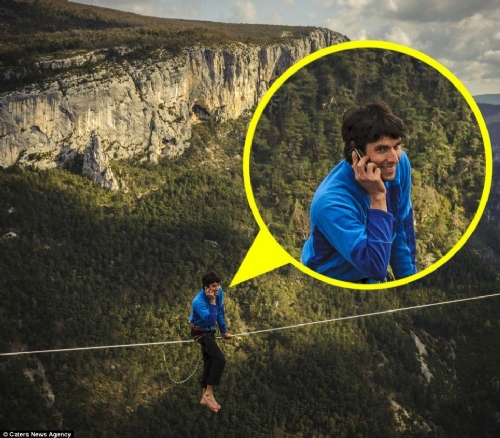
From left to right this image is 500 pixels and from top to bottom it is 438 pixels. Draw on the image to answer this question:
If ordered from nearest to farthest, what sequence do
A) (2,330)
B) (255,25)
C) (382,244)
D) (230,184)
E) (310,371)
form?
(382,244) < (2,330) < (310,371) < (230,184) < (255,25)

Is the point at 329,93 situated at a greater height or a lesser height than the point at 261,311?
greater

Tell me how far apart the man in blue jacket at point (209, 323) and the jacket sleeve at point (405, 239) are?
2.13 metres

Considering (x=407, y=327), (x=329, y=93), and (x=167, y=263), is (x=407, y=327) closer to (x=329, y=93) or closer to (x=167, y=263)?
(x=167, y=263)

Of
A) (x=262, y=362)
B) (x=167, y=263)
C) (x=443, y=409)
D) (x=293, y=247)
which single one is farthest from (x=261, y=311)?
(x=293, y=247)

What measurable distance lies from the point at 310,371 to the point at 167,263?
13.1m

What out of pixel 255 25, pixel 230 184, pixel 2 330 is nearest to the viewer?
pixel 2 330

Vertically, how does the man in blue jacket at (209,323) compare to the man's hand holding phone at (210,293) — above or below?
below

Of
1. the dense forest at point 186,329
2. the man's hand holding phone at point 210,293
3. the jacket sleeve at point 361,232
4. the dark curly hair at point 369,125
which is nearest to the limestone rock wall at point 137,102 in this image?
the dense forest at point 186,329

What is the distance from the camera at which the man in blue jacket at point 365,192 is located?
1.82m

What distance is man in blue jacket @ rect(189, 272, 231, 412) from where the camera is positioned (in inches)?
163

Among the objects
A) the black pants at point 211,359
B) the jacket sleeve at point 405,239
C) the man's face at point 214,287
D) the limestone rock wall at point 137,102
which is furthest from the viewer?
the limestone rock wall at point 137,102

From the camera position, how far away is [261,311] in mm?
43000

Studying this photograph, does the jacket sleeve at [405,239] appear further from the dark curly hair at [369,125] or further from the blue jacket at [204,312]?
the blue jacket at [204,312]

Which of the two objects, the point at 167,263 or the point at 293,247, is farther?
the point at 167,263
